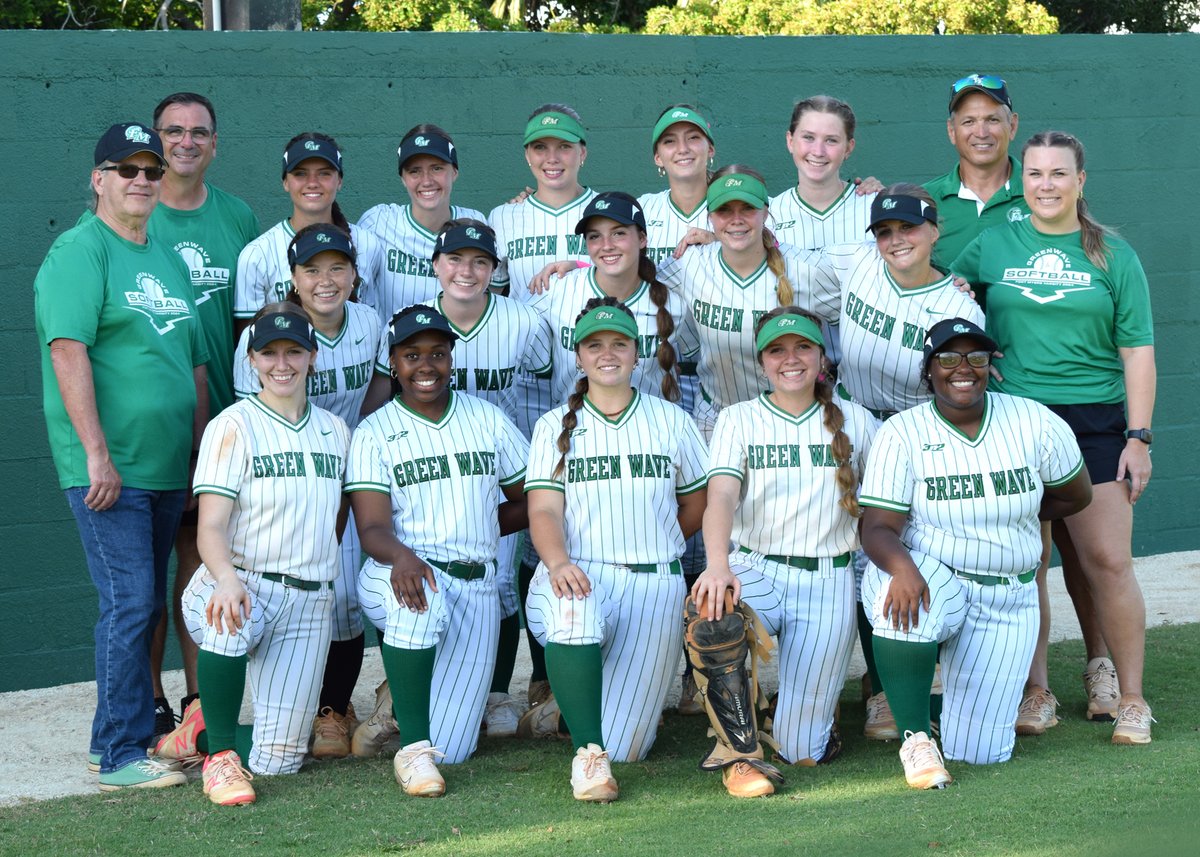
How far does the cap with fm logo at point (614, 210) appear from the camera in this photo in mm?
4465

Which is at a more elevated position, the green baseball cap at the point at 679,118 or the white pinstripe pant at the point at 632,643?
the green baseball cap at the point at 679,118

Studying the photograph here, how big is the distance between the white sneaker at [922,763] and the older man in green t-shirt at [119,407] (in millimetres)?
2059

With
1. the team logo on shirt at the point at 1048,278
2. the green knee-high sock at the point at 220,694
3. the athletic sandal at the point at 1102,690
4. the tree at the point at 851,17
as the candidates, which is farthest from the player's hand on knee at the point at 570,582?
the tree at the point at 851,17

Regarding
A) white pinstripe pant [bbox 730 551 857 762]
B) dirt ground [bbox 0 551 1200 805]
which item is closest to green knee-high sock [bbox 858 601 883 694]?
white pinstripe pant [bbox 730 551 857 762]

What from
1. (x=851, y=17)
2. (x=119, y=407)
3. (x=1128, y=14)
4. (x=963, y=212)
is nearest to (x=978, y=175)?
(x=963, y=212)

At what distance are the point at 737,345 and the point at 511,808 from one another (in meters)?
1.66

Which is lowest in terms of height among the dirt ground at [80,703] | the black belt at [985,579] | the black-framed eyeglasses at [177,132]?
the dirt ground at [80,703]

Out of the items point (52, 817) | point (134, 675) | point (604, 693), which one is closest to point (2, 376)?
point (134, 675)

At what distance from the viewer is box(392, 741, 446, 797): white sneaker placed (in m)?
3.93

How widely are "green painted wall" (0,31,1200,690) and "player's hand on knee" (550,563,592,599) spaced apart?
225cm

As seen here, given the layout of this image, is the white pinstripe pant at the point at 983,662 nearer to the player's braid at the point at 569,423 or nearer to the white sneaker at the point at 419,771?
the player's braid at the point at 569,423

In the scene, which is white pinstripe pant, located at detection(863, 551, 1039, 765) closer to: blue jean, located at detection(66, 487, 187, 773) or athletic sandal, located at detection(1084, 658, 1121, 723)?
athletic sandal, located at detection(1084, 658, 1121, 723)

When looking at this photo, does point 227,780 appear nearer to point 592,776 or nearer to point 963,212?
point 592,776

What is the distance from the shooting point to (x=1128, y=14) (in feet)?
57.5
